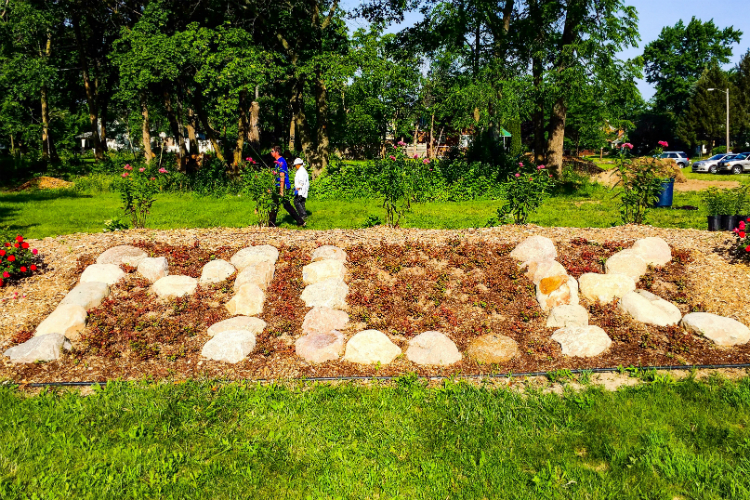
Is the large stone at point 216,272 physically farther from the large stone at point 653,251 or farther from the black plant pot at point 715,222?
the black plant pot at point 715,222

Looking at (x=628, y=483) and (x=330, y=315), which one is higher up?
(x=330, y=315)

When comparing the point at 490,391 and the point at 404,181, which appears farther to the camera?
the point at 404,181

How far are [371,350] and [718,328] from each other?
3.30 m

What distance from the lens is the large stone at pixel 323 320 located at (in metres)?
5.46

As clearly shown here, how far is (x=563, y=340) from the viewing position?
5.17 m

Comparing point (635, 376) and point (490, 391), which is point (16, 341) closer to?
point (490, 391)

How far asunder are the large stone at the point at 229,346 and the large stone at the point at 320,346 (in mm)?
451

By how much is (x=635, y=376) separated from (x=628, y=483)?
5.20ft

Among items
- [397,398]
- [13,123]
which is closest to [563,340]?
[397,398]

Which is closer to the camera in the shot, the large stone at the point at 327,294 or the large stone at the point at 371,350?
the large stone at the point at 371,350

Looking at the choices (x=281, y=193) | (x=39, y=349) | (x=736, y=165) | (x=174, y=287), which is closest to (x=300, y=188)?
(x=281, y=193)

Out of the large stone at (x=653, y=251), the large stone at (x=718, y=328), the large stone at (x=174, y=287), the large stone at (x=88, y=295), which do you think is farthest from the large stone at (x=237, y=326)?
the large stone at (x=653, y=251)

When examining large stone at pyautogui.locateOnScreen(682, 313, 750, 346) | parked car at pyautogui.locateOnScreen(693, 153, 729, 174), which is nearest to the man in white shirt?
large stone at pyautogui.locateOnScreen(682, 313, 750, 346)

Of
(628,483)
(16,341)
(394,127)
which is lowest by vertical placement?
(628,483)
